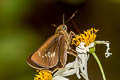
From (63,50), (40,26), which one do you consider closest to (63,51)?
(63,50)

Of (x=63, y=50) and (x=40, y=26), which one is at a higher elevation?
(x=40, y=26)

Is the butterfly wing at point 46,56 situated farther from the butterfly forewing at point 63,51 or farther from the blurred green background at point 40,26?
the blurred green background at point 40,26

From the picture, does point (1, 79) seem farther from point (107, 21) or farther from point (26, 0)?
point (107, 21)

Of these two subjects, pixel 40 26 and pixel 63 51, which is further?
pixel 40 26

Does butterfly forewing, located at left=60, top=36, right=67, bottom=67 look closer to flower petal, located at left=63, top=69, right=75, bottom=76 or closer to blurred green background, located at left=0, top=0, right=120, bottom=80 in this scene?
flower petal, located at left=63, top=69, right=75, bottom=76

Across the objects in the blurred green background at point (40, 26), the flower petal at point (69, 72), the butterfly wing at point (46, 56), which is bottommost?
the flower petal at point (69, 72)

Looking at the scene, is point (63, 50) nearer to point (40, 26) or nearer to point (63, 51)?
point (63, 51)

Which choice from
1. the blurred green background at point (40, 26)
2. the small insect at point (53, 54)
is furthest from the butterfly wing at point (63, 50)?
the blurred green background at point (40, 26)
